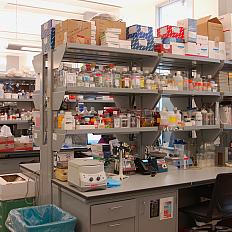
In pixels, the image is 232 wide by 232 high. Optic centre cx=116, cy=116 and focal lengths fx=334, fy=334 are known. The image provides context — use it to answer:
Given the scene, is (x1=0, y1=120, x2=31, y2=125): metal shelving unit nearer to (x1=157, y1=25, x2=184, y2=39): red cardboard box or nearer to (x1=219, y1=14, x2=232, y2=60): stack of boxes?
(x1=157, y1=25, x2=184, y2=39): red cardboard box

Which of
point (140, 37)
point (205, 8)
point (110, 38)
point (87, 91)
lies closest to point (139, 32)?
point (140, 37)

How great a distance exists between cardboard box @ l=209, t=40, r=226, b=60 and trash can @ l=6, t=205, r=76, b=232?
7.57 feet

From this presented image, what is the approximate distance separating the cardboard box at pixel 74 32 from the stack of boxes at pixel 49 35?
0.12 m

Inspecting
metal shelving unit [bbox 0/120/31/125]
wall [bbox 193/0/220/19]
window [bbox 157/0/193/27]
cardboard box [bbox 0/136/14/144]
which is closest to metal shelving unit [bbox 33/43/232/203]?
wall [bbox 193/0/220/19]

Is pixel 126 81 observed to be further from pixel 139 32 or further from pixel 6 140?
pixel 6 140

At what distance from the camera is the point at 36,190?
331 cm

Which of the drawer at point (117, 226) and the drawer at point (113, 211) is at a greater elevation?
the drawer at point (113, 211)

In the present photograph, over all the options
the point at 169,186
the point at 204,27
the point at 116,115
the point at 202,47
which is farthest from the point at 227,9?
the point at 169,186

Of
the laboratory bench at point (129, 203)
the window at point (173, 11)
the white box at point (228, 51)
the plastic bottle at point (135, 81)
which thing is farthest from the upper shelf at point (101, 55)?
the window at point (173, 11)

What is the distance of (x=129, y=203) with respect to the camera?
2561 millimetres

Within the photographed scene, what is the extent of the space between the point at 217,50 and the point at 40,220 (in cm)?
257

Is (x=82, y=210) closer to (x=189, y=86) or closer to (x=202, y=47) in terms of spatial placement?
(x=189, y=86)

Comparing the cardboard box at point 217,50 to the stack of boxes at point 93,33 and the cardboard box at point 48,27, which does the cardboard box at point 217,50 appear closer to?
the stack of boxes at point 93,33

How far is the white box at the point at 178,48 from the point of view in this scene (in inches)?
135
